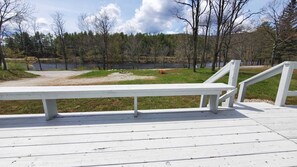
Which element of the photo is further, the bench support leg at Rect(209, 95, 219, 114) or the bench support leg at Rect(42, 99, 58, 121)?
the bench support leg at Rect(209, 95, 219, 114)

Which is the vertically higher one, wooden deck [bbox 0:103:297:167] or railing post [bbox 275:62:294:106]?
railing post [bbox 275:62:294:106]

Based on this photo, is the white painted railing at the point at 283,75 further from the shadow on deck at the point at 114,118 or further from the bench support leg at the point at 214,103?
the bench support leg at the point at 214,103

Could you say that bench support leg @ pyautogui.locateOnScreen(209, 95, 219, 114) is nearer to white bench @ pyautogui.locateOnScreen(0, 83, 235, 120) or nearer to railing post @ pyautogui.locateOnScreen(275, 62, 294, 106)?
white bench @ pyautogui.locateOnScreen(0, 83, 235, 120)

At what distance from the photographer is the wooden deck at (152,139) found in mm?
1615

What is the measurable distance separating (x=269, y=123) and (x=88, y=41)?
3287 cm

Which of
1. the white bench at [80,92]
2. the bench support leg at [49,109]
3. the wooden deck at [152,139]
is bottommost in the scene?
Answer: the wooden deck at [152,139]

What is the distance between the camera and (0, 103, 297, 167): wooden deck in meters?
1.62

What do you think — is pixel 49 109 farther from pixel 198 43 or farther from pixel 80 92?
pixel 198 43

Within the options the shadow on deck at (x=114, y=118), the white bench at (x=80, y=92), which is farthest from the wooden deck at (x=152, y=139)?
the white bench at (x=80, y=92)

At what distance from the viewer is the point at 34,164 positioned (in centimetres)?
154

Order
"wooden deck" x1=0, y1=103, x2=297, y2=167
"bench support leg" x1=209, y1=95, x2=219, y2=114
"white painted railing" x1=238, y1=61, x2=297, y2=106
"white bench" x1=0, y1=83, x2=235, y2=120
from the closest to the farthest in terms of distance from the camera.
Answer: "wooden deck" x1=0, y1=103, x2=297, y2=167, "white bench" x1=0, y1=83, x2=235, y2=120, "bench support leg" x1=209, y1=95, x2=219, y2=114, "white painted railing" x1=238, y1=61, x2=297, y2=106

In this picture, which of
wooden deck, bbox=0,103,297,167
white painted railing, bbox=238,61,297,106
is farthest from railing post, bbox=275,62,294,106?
wooden deck, bbox=0,103,297,167

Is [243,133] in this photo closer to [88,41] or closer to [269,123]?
[269,123]

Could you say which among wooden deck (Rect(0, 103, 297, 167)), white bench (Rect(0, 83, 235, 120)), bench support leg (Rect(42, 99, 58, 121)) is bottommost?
wooden deck (Rect(0, 103, 297, 167))
